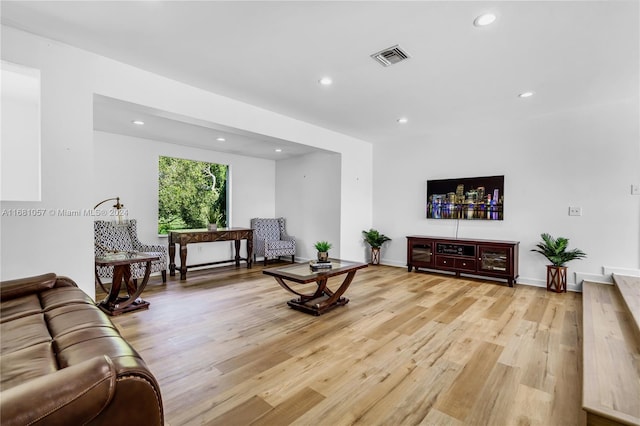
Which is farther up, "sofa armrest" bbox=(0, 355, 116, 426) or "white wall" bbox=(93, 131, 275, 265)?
"white wall" bbox=(93, 131, 275, 265)

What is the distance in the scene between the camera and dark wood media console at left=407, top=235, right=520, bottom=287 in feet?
14.9

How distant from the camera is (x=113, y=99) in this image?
2928 millimetres

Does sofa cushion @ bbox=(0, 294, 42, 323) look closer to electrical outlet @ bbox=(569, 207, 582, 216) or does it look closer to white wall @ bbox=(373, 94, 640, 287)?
white wall @ bbox=(373, 94, 640, 287)

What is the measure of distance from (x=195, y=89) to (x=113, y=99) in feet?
2.84

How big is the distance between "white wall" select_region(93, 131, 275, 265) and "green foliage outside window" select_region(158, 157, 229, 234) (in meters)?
0.14

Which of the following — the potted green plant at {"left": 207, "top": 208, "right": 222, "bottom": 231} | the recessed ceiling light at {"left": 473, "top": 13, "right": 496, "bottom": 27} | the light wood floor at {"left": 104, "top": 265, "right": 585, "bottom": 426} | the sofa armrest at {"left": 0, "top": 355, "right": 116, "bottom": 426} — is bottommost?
the light wood floor at {"left": 104, "top": 265, "right": 585, "bottom": 426}

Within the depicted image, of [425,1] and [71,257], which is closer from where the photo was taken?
[425,1]

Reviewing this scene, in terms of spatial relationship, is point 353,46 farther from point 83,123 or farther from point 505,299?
point 505,299

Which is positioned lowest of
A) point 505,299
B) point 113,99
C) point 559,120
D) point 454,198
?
point 505,299

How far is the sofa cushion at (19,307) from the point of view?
169cm

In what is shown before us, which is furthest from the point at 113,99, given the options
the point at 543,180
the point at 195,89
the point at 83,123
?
the point at 543,180

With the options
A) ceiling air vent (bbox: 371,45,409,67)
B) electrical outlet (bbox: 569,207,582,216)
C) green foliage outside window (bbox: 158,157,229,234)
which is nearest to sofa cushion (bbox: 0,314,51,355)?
ceiling air vent (bbox: 371,45,409,67)

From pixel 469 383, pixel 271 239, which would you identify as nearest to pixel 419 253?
pixel 271 239

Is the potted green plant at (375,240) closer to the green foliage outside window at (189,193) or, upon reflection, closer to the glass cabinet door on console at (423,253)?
the glass cabinet door on console at (423,253)
